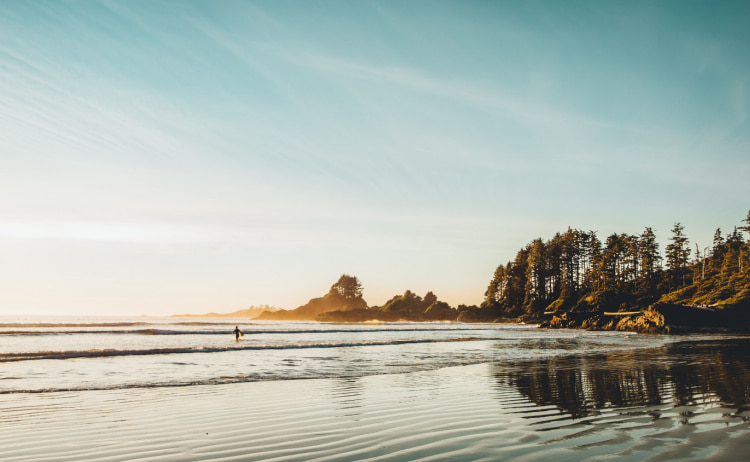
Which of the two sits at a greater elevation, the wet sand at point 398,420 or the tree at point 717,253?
the tree at point 717,253

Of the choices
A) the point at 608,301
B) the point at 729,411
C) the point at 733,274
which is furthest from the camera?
the point at 608,301

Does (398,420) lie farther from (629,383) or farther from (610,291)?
(610,291)

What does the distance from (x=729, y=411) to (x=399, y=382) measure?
889cm

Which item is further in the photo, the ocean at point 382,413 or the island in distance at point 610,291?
the island in distance at point 610,291

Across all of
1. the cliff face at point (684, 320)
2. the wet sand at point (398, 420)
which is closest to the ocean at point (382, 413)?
the wet sand at point (398, 420)

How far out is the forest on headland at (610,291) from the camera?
57.4 metres

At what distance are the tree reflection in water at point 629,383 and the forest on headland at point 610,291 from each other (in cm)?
4159

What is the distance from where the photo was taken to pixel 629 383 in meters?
13.5

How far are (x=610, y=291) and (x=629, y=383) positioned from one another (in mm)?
86983

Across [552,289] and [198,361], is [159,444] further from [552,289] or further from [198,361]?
[552,289]

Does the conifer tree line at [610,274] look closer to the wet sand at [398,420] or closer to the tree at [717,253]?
the tree at [717,253]

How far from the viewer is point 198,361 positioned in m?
23.1

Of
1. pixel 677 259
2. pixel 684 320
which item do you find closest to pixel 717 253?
pixel 677 259

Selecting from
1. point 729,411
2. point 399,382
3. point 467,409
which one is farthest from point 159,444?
point 729,411
